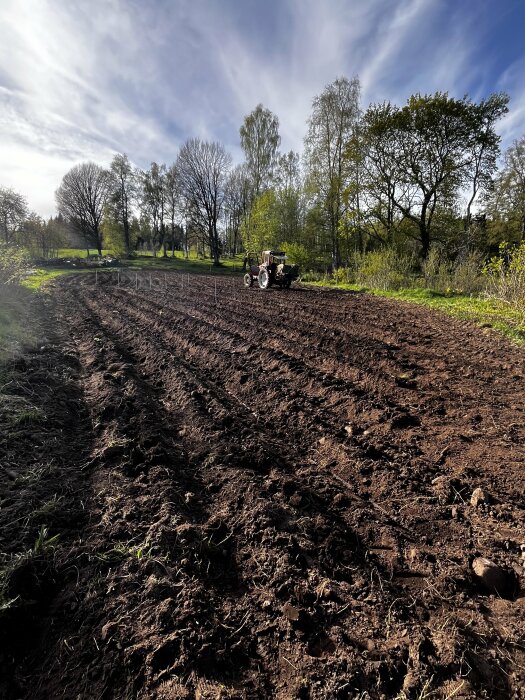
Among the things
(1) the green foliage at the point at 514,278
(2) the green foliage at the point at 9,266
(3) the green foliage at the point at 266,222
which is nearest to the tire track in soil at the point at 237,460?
(1) the green foliage at the point at 514,278

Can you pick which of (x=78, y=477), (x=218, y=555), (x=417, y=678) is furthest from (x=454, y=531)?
(x=78, y=477)

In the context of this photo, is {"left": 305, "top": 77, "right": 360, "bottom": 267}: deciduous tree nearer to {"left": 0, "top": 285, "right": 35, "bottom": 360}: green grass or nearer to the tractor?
the tractor

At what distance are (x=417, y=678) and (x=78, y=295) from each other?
52.5 ft

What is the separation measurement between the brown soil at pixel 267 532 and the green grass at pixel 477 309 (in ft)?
7.21

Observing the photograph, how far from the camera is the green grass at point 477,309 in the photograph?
6.91 m

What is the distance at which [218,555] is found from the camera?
7.49 ft

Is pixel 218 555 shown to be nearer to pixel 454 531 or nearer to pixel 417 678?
pixel 417 678

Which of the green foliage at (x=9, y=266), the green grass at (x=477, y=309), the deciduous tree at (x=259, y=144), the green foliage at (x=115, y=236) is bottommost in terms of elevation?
the green grass at (x=477, y=309)

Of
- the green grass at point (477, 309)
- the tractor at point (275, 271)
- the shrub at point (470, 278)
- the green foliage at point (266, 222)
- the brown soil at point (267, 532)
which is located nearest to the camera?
the brown soil at point (267, 532)

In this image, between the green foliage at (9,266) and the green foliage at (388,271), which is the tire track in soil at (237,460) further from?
the green foliage at (388,271)

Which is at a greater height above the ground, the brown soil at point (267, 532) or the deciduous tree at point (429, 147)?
the deciduous tree at point (429, 147)

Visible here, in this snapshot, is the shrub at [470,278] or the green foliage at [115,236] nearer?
the shrub at [470,278]

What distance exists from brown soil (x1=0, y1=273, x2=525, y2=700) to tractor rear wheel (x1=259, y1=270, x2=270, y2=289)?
11.0 metres

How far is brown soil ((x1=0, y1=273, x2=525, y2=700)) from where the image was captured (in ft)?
5.34
